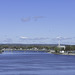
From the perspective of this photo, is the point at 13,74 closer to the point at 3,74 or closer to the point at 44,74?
the point at 3,74

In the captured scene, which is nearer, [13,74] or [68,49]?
[13,74]

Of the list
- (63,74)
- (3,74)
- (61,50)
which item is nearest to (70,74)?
(63,74)

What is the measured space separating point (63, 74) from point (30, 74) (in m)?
4.73

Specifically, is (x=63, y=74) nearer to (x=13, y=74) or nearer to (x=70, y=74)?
(x=70, y=74)

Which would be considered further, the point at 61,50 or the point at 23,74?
the point at 61,50

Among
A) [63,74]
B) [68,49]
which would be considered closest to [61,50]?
[68,49]

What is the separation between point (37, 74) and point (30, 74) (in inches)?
41.8

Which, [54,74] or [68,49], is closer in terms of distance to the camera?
[54,74]

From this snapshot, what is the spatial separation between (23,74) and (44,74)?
2994 mm

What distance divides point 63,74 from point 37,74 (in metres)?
3.73

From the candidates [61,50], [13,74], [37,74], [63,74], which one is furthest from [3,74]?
[61,50]

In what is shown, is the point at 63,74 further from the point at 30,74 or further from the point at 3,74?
the point at 3,74

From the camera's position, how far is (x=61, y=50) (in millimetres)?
173125

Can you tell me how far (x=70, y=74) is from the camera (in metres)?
41.3
